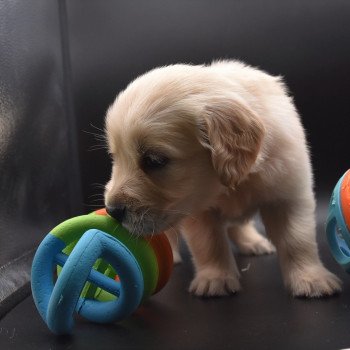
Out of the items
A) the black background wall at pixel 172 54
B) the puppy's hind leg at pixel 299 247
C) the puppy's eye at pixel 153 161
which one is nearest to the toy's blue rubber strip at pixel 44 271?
the puppy's eye at pixel 153 161

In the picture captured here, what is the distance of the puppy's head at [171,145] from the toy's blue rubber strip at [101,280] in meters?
0.16

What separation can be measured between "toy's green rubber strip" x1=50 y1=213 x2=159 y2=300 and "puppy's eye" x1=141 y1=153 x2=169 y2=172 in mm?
184

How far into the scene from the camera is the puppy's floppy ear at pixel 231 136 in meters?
1.96

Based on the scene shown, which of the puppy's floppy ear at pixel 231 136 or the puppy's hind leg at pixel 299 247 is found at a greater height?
the puppy's floppy ear at pixel 231 136

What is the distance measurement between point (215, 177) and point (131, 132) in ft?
0.97

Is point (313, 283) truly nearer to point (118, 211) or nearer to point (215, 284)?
point (215, 284)

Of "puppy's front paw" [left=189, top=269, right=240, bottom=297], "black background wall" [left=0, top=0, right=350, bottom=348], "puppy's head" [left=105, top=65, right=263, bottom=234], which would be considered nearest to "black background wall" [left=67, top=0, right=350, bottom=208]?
"black background wall" [left=0, top=0, right=350, bottom=348]

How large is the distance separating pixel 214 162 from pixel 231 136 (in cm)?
9

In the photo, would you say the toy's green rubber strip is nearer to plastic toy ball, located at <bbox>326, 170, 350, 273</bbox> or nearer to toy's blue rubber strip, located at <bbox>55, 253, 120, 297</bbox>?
toy's blue rubber strip, located at <bbox>55, 253, 120, 297</bbox>

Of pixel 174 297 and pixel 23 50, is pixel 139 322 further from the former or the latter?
pixel 23 50

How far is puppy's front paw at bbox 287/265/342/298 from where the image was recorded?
6.93ft

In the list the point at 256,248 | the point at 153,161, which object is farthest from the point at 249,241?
the point at 153,161

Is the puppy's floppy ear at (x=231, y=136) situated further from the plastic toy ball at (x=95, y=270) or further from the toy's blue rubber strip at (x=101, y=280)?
the toy's blue rubber strip at (x=101, y=280)

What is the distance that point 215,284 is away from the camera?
2.25m
